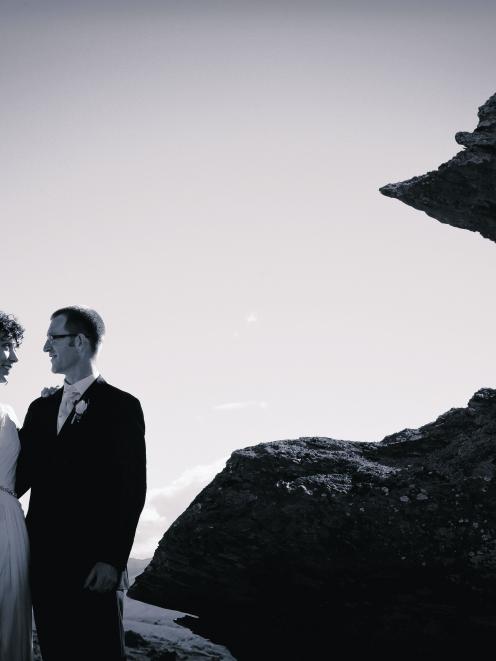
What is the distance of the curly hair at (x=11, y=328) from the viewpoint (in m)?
5.33

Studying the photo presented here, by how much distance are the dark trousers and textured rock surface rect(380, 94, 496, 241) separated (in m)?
5.03

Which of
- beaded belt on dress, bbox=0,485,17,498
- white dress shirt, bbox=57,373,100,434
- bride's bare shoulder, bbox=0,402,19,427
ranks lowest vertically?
beaded belt on dress, bbox=0,485,17,498

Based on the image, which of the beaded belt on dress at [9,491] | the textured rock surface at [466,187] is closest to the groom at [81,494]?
the beaded belt on dress at [9,491]

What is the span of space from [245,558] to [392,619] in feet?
4.22

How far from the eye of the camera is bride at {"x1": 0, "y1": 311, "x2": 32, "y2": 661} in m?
4.52

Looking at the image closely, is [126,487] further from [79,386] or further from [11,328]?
[11,328]

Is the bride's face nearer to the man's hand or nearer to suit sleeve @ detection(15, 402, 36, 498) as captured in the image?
suit sleeve @ detection(15, 402, 36, 498)

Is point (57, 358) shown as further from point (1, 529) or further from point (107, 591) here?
point (107, 591)

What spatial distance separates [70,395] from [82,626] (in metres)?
1.80

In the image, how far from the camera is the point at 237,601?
207 inches

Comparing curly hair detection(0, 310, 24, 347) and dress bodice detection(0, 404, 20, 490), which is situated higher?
curly hair detection(0, 310, 24, 347)

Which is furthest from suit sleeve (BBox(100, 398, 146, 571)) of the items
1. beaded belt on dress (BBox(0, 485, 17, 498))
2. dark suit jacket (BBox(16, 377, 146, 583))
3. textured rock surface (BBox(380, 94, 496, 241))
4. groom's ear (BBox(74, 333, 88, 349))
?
textured rock surface (BBox(380, 94, 496, 241))

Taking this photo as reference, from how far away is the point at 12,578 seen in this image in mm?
4590

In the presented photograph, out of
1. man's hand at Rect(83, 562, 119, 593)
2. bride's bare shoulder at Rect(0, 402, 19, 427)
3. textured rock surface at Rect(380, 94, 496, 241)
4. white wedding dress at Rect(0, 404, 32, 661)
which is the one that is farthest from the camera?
textured rock surface at Rect(380, 94, 496, 241)
